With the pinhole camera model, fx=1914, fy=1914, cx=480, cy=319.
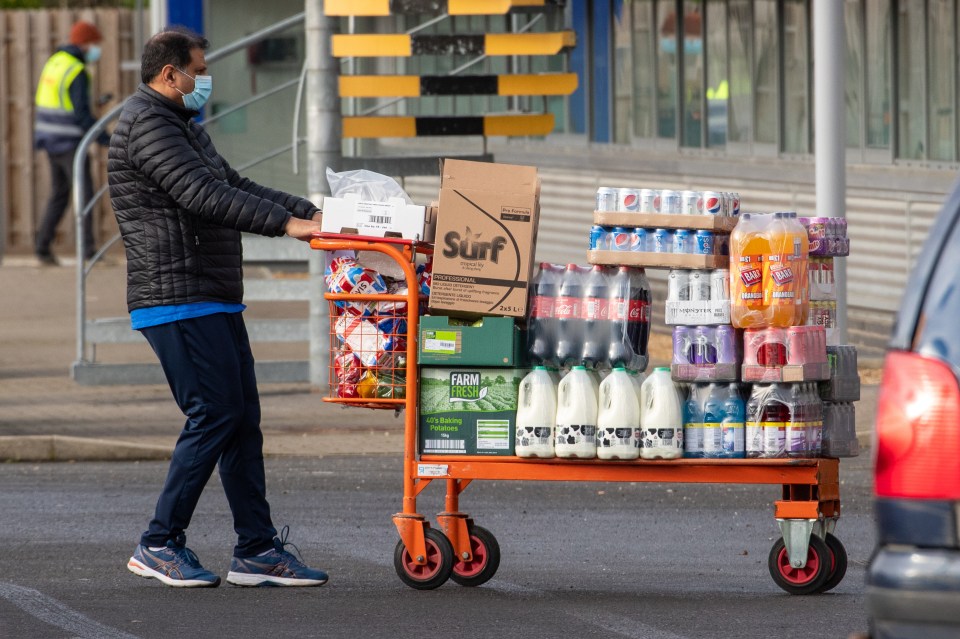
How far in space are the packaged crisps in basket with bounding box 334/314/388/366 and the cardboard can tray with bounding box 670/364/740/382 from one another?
1142mm

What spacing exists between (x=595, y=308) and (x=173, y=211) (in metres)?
1.65

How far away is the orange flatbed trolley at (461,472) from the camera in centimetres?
696

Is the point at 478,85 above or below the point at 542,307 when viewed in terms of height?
above

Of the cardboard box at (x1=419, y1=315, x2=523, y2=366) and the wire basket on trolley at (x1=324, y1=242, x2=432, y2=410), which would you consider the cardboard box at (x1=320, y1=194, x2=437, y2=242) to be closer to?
the wire basket on trolley at (x1=324, y1=242, x2=432, y2=410)

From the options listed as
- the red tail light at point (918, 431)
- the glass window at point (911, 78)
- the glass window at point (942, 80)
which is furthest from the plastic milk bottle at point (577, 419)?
the glass window at point (911, 78)

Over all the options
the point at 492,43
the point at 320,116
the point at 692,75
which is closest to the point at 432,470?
the point at 320,116

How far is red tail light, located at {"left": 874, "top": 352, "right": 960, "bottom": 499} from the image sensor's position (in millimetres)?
4016

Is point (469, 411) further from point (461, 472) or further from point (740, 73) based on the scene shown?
point (740, 73)

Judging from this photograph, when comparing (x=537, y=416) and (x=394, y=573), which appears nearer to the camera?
(x=537, y=416)

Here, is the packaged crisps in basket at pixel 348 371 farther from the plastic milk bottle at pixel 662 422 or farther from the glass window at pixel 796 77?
the glass window at pixel 796 77

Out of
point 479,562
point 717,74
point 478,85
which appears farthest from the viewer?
point 717,74

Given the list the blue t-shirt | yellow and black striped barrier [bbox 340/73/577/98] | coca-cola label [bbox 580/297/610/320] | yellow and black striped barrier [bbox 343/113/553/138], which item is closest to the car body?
coca-cola label [bbox 580/297/610/320]

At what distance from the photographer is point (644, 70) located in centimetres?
2111

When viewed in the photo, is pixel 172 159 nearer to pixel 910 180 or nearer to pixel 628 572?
pixel 628 572
